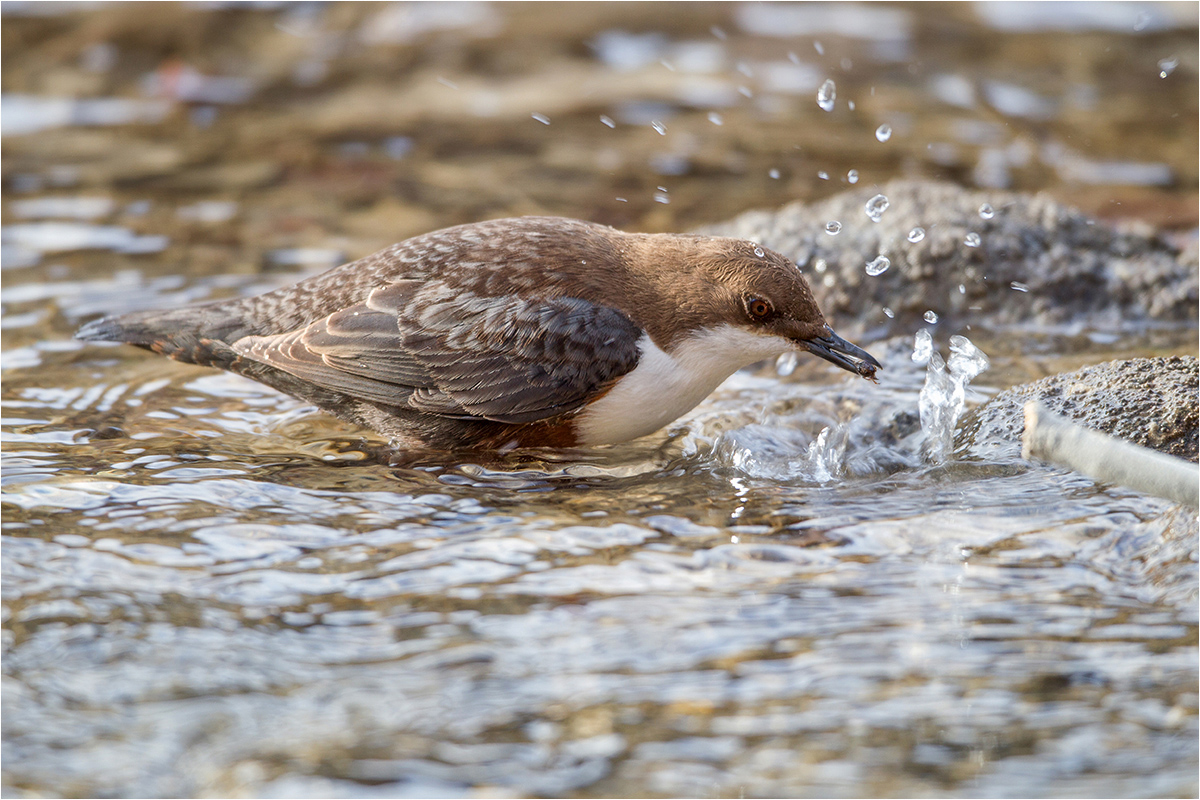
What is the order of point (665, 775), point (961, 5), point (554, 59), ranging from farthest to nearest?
point (961, 5), point (554, 59), point (665, 775)

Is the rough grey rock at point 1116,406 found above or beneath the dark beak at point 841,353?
beneath

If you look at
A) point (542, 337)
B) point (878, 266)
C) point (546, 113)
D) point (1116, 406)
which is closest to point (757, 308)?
point (542, 337)

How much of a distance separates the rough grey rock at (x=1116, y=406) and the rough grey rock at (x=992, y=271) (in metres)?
1.49

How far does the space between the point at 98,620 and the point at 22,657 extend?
20cm

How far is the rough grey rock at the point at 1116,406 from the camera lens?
4.11 meters

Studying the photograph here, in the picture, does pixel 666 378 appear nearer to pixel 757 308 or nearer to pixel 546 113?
pixel 757 308

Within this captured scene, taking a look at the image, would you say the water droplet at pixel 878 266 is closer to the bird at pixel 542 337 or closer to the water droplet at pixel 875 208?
the water droplet at pixel 875 208

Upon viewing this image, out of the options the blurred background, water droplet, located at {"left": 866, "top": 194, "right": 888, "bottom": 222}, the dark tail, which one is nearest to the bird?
the dark tail

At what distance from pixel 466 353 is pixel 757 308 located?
104cm

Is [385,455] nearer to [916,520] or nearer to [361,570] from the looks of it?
[361,570]

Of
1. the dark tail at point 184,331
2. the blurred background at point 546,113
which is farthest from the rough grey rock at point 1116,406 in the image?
the blurred background at point 546,113

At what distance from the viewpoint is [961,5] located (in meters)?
10.7

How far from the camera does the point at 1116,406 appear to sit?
421cm

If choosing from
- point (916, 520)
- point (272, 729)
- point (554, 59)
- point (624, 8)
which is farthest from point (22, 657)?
point (624, 8)
